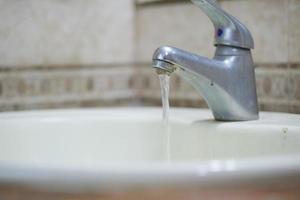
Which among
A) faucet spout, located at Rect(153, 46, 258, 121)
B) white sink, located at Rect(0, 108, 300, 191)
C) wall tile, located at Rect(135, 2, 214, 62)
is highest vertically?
wall tile, located at Rect(135, 2, 214, 62)

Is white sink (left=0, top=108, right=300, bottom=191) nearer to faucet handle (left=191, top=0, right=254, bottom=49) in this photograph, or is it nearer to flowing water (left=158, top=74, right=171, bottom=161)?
flowing water (left=158, top=74, right=171, bottom=161)

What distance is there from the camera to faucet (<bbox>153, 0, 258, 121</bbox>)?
0.70 meters

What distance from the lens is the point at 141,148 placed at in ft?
2.67

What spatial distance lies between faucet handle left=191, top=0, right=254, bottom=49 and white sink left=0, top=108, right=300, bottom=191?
0.36 feet

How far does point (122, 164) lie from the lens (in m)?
0.38

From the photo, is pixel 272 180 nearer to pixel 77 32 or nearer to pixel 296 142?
pixel 296 142

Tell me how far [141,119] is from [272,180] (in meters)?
0.46

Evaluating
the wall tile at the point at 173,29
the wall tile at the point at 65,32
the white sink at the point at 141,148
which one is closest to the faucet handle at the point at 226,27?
the white sink at the point at 141,148

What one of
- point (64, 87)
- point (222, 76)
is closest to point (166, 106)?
point (222, 76)

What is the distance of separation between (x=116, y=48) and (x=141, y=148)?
0.36 m

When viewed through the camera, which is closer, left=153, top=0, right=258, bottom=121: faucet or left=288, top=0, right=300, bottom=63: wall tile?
left=153, top=0, right=258, bottom=121: faucet

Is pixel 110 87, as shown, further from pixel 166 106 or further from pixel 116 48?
pixel 166 106

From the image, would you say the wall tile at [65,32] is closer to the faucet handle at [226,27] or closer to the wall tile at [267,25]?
the wall tile at [267,25]

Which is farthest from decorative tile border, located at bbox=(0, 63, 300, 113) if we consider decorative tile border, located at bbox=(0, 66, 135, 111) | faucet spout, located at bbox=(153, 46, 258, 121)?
faucet spout, located at bbox=(153, 46, 258, 121)
